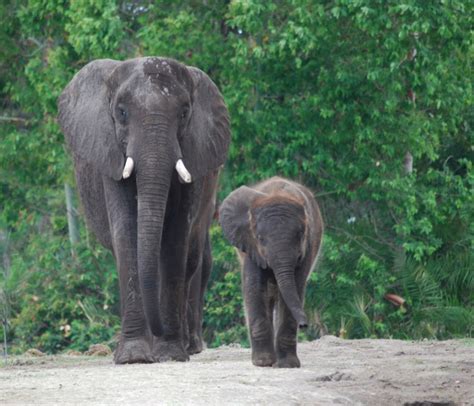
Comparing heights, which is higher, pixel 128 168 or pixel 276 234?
pixel 128 168

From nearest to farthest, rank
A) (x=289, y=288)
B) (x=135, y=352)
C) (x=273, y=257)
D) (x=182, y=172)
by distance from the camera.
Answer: (x=289, y=288), (x=273, y=257), (x=182, y=172), (x=135, y=352)

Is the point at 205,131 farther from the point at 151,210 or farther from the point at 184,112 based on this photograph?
the point at 151,210

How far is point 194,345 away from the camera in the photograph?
16469mm

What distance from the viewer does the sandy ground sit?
1094 centimetres

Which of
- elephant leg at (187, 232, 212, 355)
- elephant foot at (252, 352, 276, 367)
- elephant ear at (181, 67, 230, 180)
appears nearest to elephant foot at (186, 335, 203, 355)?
elephant leg at (187, 232, 212, 355)

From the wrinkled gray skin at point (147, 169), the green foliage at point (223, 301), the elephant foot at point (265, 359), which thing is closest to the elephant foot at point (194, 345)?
the wrinkled gray skin at point (147, 169)

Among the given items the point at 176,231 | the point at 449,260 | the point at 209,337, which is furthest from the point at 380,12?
the point at 176,231

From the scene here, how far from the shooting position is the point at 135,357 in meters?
13.9

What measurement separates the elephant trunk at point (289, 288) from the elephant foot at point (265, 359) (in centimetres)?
63

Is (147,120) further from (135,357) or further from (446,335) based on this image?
(446,335)

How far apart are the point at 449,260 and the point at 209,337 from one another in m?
3.87

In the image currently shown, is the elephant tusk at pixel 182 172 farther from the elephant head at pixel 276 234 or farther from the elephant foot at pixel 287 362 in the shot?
the elephant foot at pixel 287 362

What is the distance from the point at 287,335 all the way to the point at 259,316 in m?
0.30

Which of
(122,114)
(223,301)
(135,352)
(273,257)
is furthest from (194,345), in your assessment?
(223,301)
